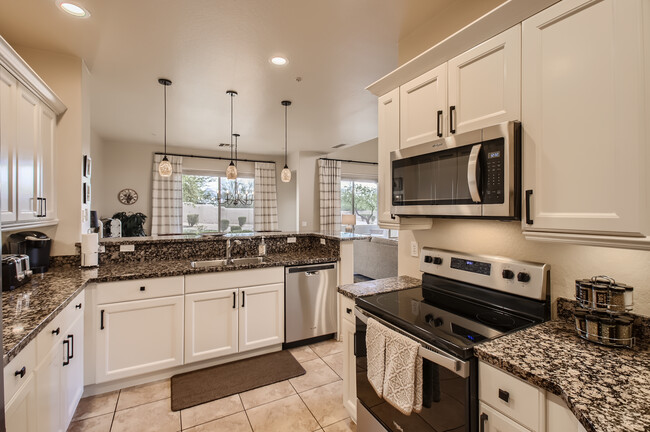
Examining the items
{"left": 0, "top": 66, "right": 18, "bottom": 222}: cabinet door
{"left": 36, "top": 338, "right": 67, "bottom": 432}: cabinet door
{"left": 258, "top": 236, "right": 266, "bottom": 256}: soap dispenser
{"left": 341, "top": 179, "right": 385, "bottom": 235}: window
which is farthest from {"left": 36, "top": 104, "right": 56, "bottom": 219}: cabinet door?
{"left": 341, "top": 179, "right": 385, "bottom": 235}: window

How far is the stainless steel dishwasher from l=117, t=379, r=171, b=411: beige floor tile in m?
1.09

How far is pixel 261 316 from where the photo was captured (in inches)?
112

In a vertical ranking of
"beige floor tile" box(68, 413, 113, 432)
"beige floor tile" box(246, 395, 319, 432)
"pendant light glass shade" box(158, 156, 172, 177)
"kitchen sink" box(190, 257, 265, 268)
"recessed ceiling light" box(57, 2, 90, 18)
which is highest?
"recessed ceiling light" box(57, 2, 90, 18)

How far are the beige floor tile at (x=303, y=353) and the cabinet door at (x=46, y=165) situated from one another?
2.33 m

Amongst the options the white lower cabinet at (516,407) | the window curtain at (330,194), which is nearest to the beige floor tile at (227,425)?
the white lower cabinet at (516,407)

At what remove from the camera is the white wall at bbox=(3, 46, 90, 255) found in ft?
8.04

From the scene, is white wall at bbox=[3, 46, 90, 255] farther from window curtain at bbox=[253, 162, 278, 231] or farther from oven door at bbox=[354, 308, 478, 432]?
window curtain at bbox=[253, 162, 278, 231]

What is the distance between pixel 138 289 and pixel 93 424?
0.88m

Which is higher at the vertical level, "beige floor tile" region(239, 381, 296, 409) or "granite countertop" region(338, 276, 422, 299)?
"granite countertop" region(338, 276, 422, 299)

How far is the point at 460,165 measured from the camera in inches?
59.2

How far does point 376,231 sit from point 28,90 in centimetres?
740

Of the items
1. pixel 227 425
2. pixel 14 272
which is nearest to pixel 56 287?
pixel 14 272

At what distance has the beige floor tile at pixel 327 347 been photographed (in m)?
3.01

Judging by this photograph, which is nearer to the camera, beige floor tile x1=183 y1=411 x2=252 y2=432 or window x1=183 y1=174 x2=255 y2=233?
beige floor tile x1=183 y1=411 x2=252 y2=432
